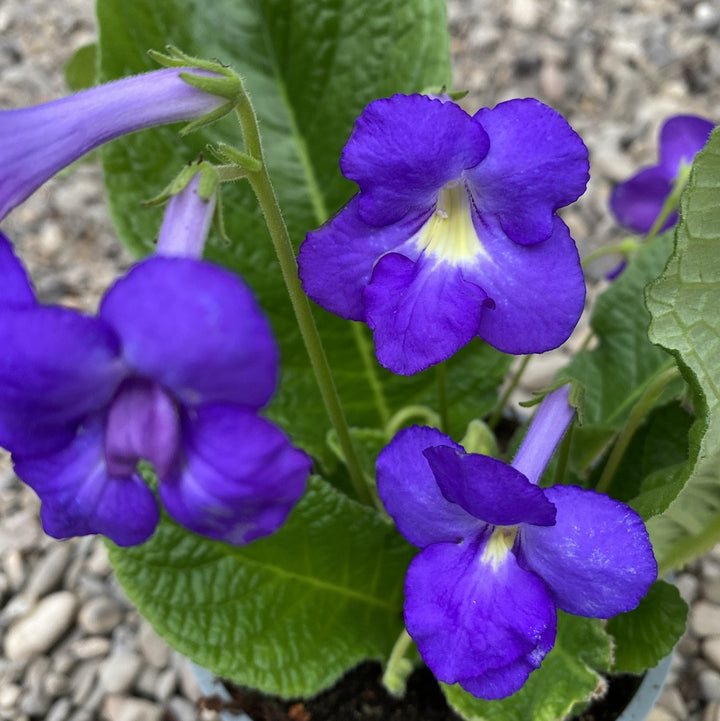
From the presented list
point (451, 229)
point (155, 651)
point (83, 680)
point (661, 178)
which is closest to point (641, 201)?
point (661, 178)

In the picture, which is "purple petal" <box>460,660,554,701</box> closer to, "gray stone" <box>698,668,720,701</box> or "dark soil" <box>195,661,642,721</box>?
"dark soil" <box>195,661,642,721</box>

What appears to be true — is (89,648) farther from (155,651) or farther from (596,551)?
(596,551)

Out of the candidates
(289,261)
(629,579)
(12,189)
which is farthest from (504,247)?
(12,189)

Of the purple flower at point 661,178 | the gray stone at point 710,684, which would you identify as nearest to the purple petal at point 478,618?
the purple flower at point 661,178

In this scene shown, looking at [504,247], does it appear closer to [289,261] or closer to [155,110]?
[289,261]

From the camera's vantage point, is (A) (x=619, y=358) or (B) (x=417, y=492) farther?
(A) (x=619, y=358)

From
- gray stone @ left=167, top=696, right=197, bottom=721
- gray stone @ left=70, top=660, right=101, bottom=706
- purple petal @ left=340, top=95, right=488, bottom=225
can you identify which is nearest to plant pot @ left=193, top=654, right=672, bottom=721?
A: gray stone @ left=167, top=696, right=197, bottom=721
